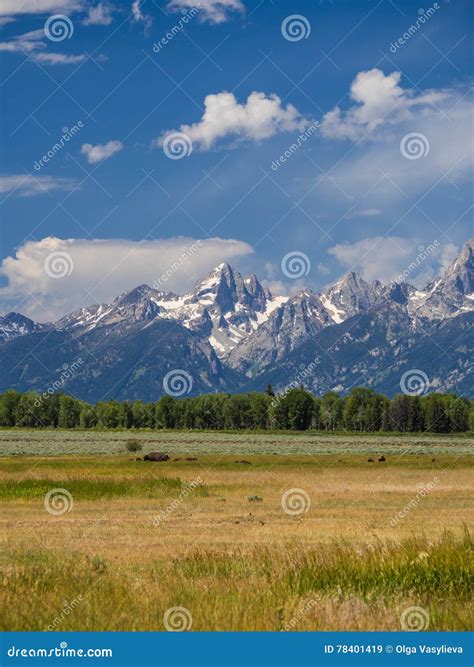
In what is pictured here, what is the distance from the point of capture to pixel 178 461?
79938 millimetres

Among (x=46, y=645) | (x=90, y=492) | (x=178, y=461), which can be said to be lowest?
(x=46, y=645)

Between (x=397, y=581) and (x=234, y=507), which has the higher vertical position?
(x=234, y=507)

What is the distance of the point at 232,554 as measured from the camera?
1967cm

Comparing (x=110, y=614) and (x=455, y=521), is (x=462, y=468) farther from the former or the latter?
(x=110, y=614)

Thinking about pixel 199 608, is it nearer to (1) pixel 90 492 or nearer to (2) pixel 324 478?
(1) pixel 90 492

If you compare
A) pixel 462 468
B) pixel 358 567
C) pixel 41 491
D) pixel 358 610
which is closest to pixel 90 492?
pixel 41 491

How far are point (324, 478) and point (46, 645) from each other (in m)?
48.6

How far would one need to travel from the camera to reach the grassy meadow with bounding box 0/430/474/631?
42.2ft

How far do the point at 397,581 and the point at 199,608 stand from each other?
415 centimetres

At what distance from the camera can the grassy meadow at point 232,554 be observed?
12859 millimetres

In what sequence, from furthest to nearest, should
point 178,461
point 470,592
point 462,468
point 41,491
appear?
point 178,461 < point 462,468 < point 41,491 < point 470,592

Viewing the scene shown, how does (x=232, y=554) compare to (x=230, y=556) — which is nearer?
(x=230, y=556)

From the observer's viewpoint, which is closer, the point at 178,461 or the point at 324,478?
the point at 324,478

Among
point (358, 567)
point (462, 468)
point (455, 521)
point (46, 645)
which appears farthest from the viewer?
point (462, 468)
